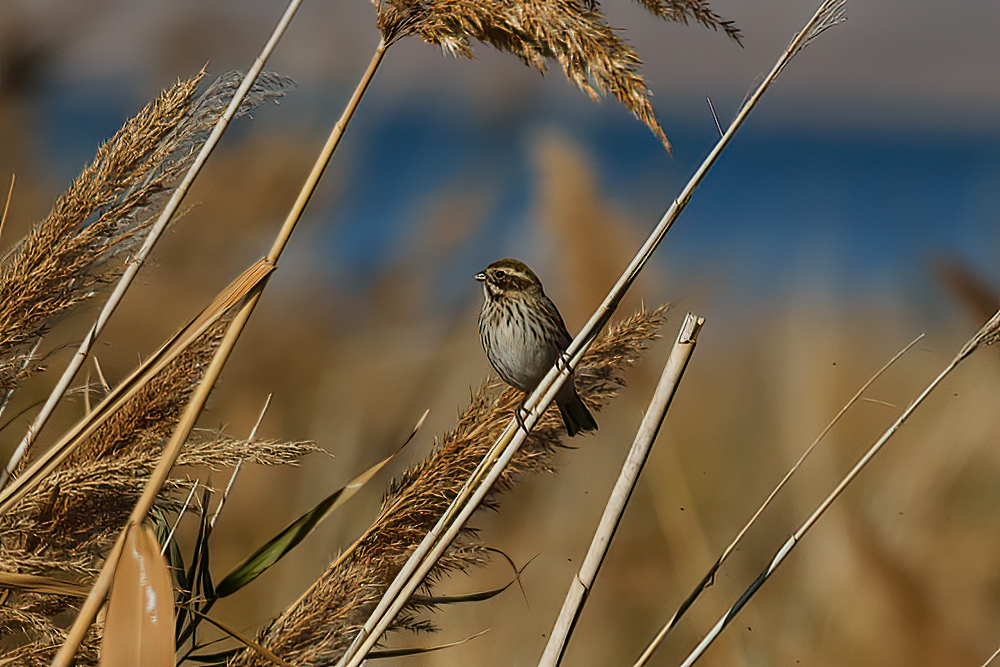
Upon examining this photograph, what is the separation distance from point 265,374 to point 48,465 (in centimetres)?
136

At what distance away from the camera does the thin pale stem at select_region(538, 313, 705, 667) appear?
764mm

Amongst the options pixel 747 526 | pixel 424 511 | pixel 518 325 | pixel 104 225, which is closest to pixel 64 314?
pixel 104 225

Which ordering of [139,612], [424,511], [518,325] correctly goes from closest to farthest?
[139,612] < [424,511] < [518,325]

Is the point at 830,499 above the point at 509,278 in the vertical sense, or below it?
below

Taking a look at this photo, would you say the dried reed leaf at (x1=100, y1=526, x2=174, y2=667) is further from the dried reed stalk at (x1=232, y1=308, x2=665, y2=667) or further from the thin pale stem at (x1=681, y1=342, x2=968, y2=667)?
the thin pale stem at (x1=681, y1=342, x2=968, y2=667)

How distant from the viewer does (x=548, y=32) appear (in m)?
0.70

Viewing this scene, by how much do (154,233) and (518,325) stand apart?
890 mm

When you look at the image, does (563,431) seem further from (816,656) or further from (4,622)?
(816,656)

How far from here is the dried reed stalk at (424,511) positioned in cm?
86

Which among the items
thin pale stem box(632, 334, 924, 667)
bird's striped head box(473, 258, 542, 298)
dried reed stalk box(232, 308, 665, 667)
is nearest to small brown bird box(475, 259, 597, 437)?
bird's striped head box(473, 258, 542, 298)

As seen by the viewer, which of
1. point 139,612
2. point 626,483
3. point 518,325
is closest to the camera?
point 139,612

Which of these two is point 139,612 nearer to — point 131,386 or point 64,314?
point 131,386

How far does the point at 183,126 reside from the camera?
2.79ft

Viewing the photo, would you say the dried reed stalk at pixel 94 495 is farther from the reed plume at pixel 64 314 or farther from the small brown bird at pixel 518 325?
the small brown bird at pixel 518 325
